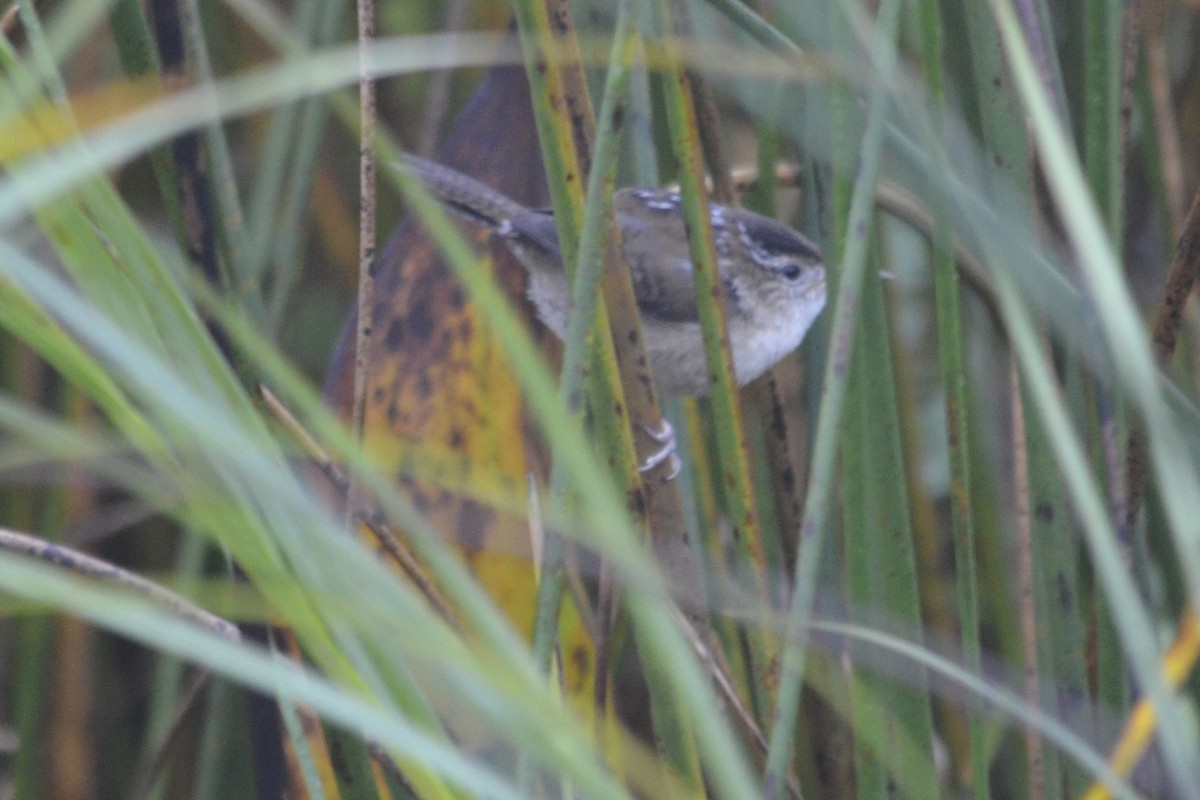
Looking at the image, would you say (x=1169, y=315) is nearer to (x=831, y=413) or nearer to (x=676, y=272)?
(x=831, y=413)

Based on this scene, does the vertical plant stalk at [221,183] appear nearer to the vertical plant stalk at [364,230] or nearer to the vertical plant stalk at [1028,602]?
the vertical plant stalk at [364,230]

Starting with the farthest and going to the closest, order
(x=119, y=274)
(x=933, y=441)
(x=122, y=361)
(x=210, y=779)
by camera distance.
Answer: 1. (x=933, y=441)
2. (x=210, y=779)
3. (x=119, y=274)
4. (x=122, y=361)

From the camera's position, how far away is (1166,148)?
6.95 ft

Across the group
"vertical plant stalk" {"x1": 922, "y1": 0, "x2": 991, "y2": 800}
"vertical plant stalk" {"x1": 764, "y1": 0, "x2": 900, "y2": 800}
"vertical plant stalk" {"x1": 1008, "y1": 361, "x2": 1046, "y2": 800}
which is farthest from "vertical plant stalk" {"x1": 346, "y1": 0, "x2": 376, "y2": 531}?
"vertical plant stalk" {"x1": 1008, "y1": 361, "x2": 1046, "y2": 800}

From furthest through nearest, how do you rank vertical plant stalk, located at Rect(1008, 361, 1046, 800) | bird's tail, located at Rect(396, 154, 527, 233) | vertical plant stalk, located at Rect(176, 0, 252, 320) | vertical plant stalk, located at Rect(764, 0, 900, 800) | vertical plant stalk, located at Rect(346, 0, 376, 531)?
bird's tail, located at Rect(396, 154, 527, 233) < vertical plant stalk, located at Rect(1008, 361, 1046, 800) < vertical plant stalk, located at Rect(176, 0, 252, 320) < vertical plant stalk, located at Rect(346, 0, 376, 531) < vertical plant stalk, located at Rect(764, 0, 900, 800)

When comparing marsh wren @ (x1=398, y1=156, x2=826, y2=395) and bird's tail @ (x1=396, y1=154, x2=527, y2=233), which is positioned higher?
bird's tail @ (x1=396, y1=154, x2=527, y2=233)

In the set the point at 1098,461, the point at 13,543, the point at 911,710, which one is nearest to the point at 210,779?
the point at 13,543

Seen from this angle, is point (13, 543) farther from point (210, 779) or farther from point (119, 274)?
point (210, 779)

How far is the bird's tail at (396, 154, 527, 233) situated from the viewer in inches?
79.9

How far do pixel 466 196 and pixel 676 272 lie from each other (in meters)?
0.49

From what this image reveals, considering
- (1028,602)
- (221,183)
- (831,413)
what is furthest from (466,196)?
(831,413)

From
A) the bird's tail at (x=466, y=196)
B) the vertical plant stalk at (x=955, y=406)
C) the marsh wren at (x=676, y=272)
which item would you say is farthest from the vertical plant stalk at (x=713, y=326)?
the bird's tail at (x=466, y=196)

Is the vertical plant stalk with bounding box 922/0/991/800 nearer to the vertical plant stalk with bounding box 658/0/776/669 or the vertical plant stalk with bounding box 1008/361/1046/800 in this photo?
the vertical plant stalk with bounding box 1008/361/1046/800

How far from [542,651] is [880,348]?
0.51 metres
